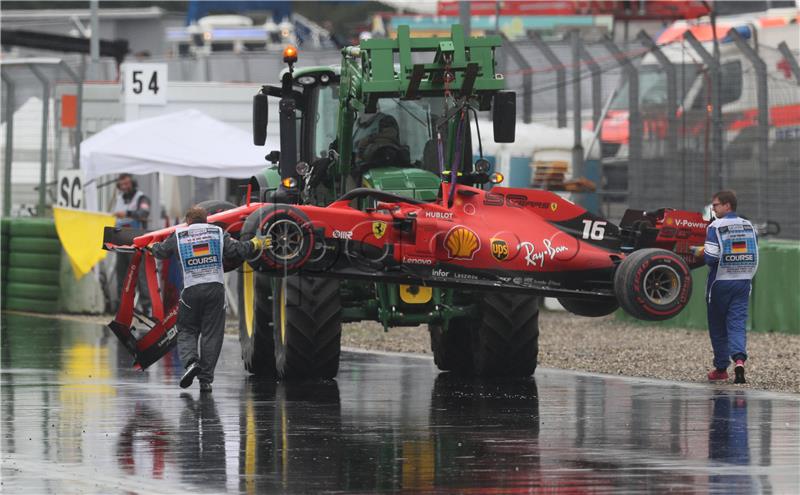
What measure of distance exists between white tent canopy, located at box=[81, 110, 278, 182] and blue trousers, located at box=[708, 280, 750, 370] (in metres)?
9.12

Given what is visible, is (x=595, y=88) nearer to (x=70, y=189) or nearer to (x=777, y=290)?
(x=777, y=290)

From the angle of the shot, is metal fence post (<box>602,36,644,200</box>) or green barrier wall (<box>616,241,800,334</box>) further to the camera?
metal fence post (<box>602,36,644,200</box>)

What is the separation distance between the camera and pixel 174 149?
78.2ft

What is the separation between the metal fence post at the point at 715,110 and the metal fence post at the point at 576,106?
269 cm

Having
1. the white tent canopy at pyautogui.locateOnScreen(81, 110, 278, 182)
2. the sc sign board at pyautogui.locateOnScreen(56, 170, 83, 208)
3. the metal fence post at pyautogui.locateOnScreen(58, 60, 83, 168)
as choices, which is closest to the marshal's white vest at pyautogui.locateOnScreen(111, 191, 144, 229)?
the white tent canopy at pyautogui.locateOnScreen(81, 110, 278, 182)

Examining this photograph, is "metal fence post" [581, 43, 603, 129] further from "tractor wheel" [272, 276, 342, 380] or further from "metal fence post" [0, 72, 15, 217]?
"tractor wheel" [272, 276, 342, 380]

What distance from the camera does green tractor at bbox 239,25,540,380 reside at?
1513cm

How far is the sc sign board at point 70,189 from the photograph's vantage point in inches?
958

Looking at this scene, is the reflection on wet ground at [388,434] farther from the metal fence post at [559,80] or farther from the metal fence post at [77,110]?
the metal fence post at [559,80]

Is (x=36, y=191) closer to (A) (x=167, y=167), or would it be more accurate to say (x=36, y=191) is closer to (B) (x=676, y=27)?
(A) (x=167, y=167)

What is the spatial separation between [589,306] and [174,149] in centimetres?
1021

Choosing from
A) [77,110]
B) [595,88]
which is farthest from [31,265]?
[595,88]

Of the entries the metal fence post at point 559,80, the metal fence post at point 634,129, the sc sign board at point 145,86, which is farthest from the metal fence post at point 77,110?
the metal fence post at point 634,129

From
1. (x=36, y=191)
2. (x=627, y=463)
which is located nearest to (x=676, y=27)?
(x=36, y=191)
